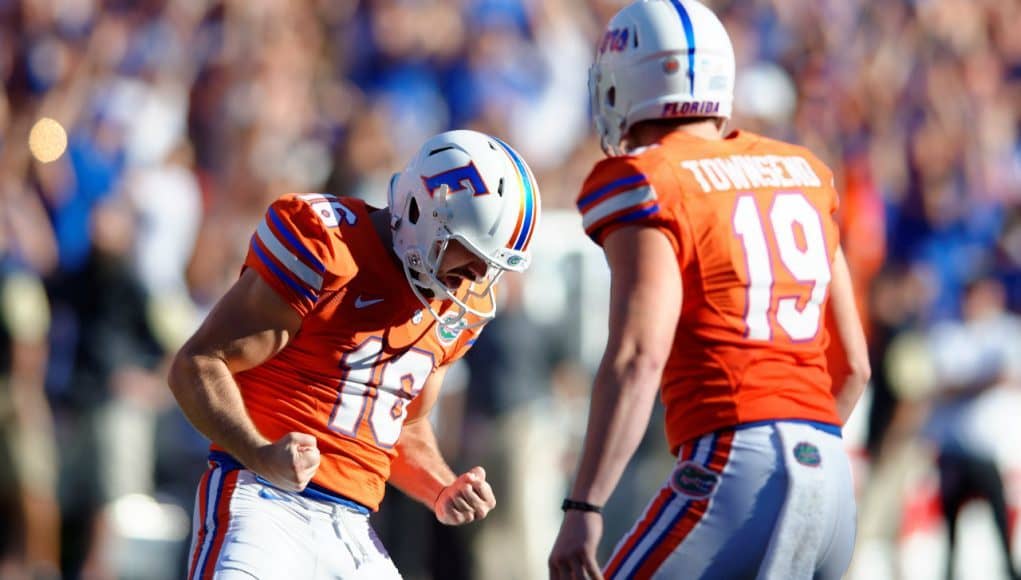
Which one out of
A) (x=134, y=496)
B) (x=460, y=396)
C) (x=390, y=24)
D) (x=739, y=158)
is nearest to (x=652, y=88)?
(x=739, y=158)

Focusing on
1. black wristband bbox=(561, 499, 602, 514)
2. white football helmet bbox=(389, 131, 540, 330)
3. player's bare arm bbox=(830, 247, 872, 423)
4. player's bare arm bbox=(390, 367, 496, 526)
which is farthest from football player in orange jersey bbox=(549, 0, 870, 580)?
player's bare arm bbox=(390, 367, 496, 526)

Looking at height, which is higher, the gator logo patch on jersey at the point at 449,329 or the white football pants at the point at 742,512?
the gator logo patch on jersey at the point at 449,329

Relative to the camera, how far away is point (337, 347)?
405cm

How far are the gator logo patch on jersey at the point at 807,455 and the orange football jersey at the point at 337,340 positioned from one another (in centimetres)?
105

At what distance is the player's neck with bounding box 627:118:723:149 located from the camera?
3963 millimetres

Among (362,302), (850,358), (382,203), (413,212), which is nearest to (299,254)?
(362,302)

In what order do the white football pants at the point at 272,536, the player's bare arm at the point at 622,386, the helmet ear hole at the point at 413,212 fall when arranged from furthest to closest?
1. the helmet ear hole at the point at 413,212
2. the white football pants at the point at 272,536
3. the player's bare arm at the point at 622,386

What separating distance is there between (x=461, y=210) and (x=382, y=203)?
3.90 meters

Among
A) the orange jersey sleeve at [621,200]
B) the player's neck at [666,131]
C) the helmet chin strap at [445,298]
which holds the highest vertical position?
the player's neck at [666,131]

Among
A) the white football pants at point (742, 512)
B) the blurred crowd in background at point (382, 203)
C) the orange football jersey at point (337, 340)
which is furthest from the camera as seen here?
the blurred crowd in background at point (382, 203)

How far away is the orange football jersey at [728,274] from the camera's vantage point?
11.9ft

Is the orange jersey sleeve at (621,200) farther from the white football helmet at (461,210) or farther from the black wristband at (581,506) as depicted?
the black wristband at (581,506)

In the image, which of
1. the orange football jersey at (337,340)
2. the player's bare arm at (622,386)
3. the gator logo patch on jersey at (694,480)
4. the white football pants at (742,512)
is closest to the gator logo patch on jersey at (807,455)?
the white football pants at (742,512)

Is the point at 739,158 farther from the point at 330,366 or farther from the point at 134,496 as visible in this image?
the point at 134,496
